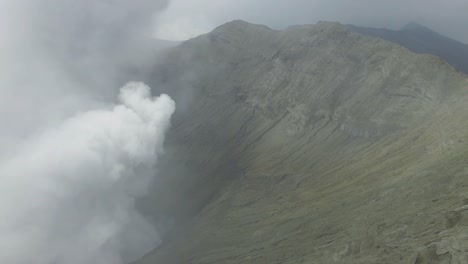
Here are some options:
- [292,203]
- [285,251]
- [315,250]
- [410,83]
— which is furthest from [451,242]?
[410,83]

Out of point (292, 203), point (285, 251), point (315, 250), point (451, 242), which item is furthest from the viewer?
point (292, 203)

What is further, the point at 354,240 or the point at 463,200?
the point at 354,240

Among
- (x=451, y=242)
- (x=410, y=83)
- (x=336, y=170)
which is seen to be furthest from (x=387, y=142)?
(x=451, y=242)

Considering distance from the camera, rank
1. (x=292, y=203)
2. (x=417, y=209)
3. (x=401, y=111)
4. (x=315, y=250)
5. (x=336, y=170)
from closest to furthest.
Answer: (x=417, y=209), (x=315, y=250), (x=292, y=203), (x=336, y=170), (x=401, y=111)

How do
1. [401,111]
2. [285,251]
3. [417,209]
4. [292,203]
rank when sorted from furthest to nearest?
[401,111]
[292,203]
[285,251]
[417,209]

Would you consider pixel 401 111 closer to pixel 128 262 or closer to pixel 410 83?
pixel 410 83

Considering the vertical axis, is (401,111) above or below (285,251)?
above

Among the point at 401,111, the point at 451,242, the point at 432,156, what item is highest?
the point at 401,111

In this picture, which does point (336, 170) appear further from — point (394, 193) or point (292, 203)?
point (394, 193)

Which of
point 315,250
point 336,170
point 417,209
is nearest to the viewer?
point 417,209
